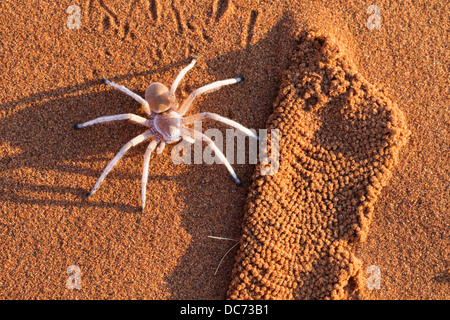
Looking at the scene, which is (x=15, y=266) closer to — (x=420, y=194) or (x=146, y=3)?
(x=146, y=3)

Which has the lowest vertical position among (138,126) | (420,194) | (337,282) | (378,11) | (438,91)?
(337,282)

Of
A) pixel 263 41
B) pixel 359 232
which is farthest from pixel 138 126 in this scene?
pixel 359 232

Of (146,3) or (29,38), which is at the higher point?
(146,3)

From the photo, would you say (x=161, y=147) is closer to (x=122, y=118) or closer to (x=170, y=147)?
(x=170, y=147)

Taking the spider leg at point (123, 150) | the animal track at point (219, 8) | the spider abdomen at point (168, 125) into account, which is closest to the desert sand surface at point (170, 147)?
the animal track at point (219, 8)

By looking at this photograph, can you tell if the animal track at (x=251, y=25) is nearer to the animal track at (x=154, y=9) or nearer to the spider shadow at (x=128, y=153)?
the spider shadow at (x=128, y=153)

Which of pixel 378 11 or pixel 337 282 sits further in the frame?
pixel 378 11
